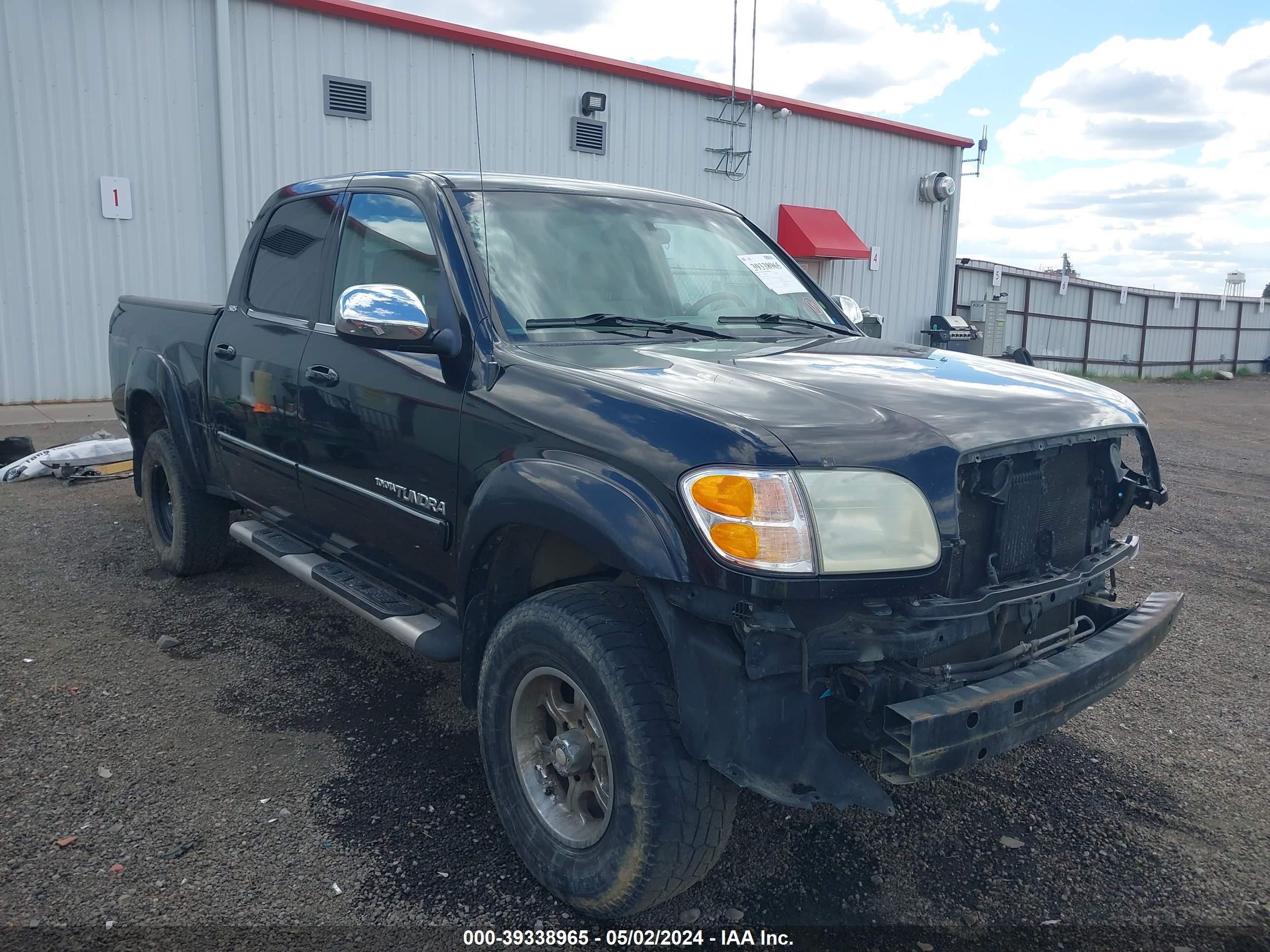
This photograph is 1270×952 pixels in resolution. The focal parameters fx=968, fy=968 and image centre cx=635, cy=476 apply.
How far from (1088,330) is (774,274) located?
21.4m

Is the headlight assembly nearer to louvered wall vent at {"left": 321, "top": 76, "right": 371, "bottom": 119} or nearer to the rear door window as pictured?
the rear door window

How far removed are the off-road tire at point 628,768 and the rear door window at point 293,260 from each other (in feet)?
6.69

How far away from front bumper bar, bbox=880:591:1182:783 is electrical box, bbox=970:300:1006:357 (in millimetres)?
17615

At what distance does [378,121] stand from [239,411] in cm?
900

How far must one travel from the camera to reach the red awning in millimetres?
16062

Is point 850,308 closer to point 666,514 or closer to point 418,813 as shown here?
point 666,514

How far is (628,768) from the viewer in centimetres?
228

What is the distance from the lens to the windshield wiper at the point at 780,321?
361 centimetres

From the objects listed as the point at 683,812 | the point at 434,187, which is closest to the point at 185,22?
the point at 434,187

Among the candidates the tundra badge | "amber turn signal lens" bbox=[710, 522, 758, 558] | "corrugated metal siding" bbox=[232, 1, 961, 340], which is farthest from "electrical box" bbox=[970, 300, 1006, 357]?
"amber turn signal lens" bbox=[710, 522, 758, 558]

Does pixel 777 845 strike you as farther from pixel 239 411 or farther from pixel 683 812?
pixel 239 411

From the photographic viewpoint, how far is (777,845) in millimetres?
2924

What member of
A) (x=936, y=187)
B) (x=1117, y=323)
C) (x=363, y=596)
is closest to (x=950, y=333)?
(x=936, y=187)

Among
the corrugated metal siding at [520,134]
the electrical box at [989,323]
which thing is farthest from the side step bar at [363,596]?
the electrical box at [989,323]
